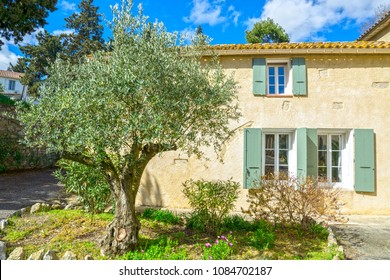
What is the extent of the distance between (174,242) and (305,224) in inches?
124

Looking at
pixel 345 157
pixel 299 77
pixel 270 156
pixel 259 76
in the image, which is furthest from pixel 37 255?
pixel 345 157

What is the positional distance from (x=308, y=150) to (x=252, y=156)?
5.96ft

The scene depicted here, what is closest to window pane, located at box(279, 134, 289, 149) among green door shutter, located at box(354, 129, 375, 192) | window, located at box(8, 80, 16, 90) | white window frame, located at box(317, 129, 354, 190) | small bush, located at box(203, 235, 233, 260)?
white window frame, located at box(317, 129, 354, 190)

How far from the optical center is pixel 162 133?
4105 millimetres

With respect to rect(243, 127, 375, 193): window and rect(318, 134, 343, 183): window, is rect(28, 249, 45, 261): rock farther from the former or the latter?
rect(318, 134, 343, 183): window

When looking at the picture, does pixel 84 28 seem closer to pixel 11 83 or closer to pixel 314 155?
pixel 11 83

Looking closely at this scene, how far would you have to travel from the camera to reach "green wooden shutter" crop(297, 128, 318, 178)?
796 centimetres

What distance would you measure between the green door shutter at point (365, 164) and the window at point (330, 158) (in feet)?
1.82

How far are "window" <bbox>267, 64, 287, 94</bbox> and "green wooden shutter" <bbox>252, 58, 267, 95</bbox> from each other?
21.4 inches

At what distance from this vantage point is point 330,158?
841cm

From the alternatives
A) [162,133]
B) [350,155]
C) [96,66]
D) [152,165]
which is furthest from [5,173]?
[350,155]

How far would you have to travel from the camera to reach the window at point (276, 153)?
8.43m

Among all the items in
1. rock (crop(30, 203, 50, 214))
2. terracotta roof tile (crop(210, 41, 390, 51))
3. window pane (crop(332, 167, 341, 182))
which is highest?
terracotta roof tile (crop(210, 41, 390, 51))

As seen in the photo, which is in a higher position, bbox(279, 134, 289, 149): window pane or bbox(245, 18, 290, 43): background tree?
bbox(245, 18, 290, 43): background tree
